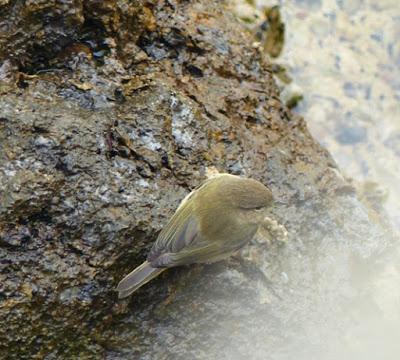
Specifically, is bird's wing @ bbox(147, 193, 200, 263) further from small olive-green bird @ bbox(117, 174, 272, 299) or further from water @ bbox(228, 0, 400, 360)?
water @ bbox(228, 0, 400, 360)

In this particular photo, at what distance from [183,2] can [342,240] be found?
2.29 m

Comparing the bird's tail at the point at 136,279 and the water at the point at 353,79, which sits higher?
the bird's tail at the point at 136,279

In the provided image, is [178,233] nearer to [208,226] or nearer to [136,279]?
[208,226]

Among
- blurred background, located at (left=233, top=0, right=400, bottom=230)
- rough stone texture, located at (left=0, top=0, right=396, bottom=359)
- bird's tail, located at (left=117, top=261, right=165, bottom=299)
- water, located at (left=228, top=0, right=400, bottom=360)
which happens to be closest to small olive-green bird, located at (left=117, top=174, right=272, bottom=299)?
bird's tail, located at (left=117, top=261, right=165, bottom=299)

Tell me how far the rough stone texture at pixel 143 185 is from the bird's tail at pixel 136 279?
0.41ft

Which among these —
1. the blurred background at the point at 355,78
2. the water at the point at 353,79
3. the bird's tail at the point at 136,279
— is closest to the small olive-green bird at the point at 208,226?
the bird's tail at the point at 136,279

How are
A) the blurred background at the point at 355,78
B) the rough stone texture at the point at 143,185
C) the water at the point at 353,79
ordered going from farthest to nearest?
1. the blurred background at the point at 355,78
2. the water at the point at 353,79
3. the rough stone texture at the point at 143,185

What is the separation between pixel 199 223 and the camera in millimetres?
3129

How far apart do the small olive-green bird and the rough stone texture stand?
0.49 ft

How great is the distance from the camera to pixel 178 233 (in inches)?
119

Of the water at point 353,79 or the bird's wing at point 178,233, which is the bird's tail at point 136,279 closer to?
the bird's wing at point 178,233

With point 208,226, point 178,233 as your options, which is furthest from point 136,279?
point 208,226

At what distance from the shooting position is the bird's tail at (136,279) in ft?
9.41

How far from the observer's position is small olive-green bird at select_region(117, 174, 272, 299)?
2.92 m
